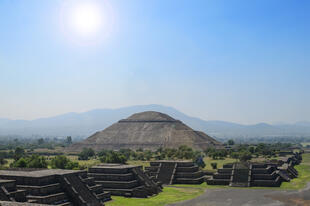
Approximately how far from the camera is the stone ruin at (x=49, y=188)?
154ft

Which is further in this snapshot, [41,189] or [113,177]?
[113,177]

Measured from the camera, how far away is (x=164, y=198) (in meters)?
63.6

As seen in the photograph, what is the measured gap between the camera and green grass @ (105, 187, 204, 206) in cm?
5844

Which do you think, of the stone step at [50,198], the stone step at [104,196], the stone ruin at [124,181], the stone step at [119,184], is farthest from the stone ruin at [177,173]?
the stone step at [50,198]

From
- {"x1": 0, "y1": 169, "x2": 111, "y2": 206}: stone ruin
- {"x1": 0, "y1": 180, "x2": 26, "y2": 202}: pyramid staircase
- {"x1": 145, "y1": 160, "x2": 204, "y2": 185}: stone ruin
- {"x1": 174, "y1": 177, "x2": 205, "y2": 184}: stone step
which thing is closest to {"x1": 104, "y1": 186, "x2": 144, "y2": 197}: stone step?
{"x1": 0, "y1": 169, "x2": 111, "y2": 206}: stone ruin

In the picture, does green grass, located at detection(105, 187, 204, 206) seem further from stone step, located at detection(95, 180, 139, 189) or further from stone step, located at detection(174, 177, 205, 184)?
stone step, located at detection(174, 177, 205, 184)

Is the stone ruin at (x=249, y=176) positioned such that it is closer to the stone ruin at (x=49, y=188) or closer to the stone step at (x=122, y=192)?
the stone step at (x=122, y=192)

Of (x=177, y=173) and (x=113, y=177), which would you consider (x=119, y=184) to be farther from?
(x=177, y=173)

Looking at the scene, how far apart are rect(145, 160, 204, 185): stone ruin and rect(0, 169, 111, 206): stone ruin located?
29440 millimetres

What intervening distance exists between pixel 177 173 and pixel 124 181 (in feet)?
69.6

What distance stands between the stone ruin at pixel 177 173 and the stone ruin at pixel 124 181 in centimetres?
1201

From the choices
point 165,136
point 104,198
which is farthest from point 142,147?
point 104,198

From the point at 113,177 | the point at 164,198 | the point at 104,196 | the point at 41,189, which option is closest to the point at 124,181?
the point at 113,177

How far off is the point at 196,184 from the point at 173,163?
856cm
